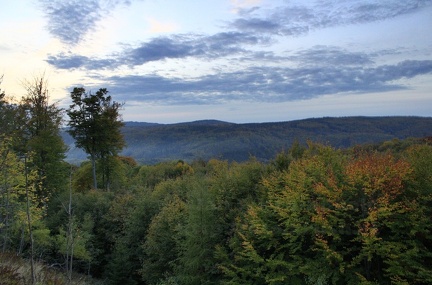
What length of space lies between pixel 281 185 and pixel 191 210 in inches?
200

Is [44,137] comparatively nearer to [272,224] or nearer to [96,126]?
[96,126]

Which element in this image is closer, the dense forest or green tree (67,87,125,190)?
the dense forest

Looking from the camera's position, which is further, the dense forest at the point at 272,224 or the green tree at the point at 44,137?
the green tree at the point at 44,137

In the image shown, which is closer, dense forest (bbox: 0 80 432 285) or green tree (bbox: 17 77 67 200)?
dense forest (bbox: 0 80 432 285)

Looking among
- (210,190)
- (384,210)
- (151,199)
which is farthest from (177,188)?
(384,210)

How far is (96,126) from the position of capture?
37344mm

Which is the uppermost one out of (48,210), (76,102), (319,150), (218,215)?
(76,102)

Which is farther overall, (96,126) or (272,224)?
(96,126)

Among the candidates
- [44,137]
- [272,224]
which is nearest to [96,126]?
[44,137]

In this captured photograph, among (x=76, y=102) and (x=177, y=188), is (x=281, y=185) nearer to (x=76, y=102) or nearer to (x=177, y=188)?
(x=177, y=188)

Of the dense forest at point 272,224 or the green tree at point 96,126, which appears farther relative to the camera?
the green tree at point 96,126

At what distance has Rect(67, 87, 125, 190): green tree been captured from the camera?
3678 cm

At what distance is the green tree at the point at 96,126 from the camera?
36.8 metres

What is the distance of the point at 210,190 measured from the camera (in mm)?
19516
